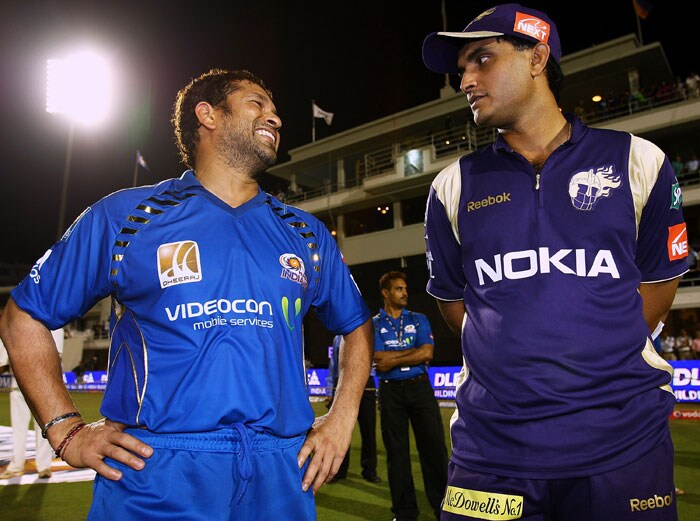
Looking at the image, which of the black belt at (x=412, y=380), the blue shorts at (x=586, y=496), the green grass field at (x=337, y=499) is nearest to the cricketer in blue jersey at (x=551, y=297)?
the blue shorts at (x=586, y=496)

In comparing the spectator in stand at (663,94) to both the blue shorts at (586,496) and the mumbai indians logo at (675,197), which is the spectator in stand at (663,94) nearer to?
the mumbai indians logo at (675,197)

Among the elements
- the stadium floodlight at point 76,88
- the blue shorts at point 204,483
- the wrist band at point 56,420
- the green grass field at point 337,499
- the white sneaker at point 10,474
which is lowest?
the green grass field at point 337,499

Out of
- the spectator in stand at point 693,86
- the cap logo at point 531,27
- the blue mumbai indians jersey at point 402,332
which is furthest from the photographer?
the spectator in stand at point 693,86

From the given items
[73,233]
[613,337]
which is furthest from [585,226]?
[73,233]

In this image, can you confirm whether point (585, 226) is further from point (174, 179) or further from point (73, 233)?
point (73, 233)

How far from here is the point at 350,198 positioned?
94.5 feet

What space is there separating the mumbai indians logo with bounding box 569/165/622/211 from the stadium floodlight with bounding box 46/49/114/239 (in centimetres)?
1613

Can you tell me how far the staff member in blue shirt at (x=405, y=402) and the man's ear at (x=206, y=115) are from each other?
3.53 metres

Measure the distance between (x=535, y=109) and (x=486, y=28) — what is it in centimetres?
Result: 44

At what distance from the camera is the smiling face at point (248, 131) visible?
2541 mm

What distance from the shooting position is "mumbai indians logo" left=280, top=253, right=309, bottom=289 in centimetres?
225

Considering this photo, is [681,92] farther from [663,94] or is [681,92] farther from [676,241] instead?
[676,241]

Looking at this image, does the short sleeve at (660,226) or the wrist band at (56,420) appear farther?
the short sleeve at (660,226)

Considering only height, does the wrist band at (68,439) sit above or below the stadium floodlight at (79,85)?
below
